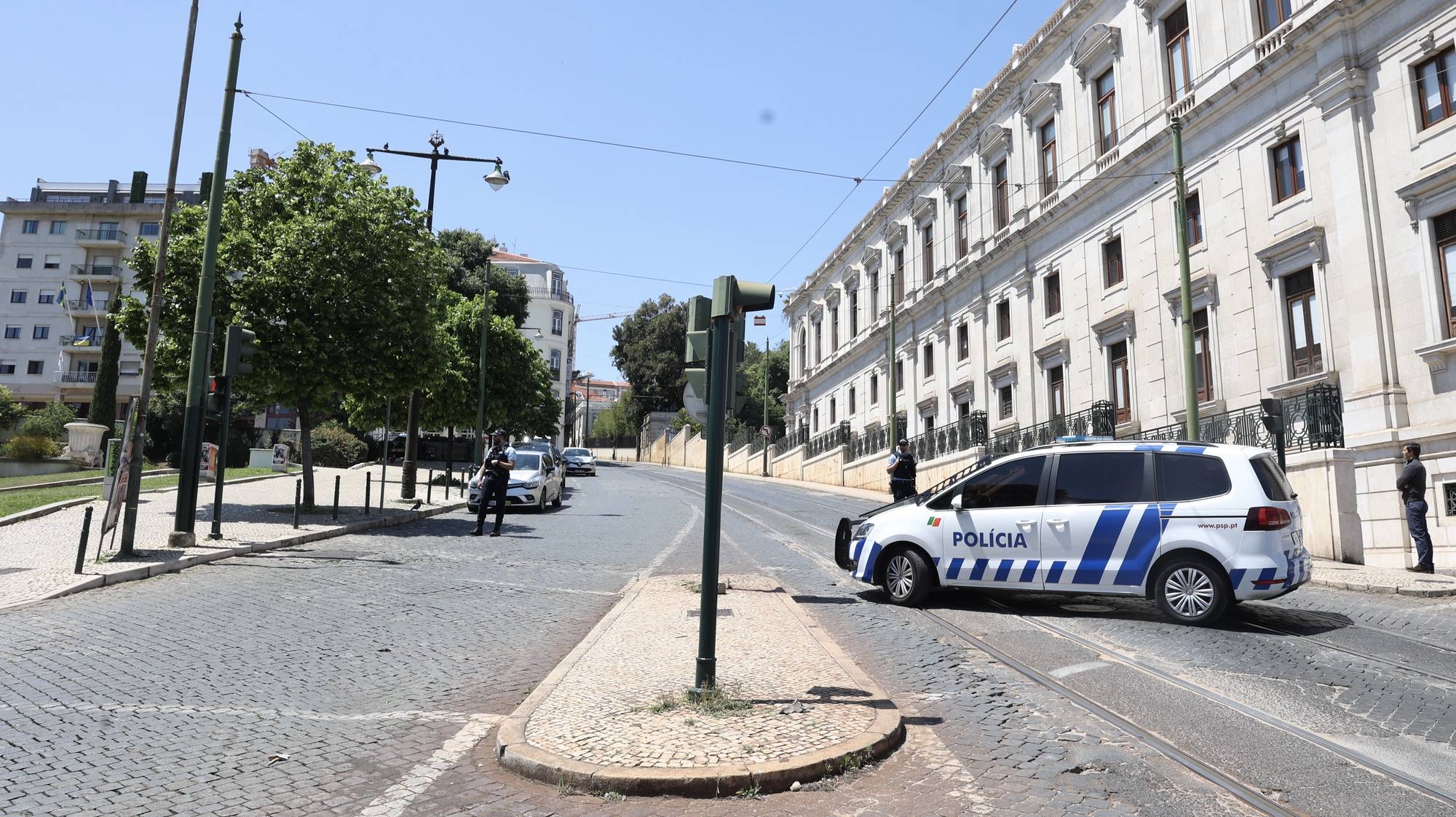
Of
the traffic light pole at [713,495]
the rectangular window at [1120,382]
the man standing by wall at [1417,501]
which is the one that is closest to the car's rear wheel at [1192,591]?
the traffic light pole at [713,495]

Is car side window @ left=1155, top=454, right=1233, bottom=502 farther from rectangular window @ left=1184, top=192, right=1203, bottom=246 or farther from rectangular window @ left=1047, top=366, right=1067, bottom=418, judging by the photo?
rectangular window @ left=1047, top=366, right=1067, bottom=418

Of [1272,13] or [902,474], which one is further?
[1272,13]

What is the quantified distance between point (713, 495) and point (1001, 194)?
30114 millimetres

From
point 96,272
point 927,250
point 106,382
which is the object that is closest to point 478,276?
point 106,382

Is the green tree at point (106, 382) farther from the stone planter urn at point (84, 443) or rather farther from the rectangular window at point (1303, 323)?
the rectangular window at point (1303, 323)

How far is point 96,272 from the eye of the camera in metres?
67.1

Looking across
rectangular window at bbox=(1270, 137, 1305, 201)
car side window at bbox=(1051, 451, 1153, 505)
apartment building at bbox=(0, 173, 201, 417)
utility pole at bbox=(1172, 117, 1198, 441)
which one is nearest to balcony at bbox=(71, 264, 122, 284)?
apartment building at bbox=(0, 173, 201, 417)

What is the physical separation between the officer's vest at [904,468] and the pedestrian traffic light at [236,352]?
37.3 feet

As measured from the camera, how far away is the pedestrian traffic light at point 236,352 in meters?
13.1

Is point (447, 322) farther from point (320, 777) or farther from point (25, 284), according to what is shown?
point (25, 284)

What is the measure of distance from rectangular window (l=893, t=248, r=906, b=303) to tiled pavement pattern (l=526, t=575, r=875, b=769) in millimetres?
35755

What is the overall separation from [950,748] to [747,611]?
396cm

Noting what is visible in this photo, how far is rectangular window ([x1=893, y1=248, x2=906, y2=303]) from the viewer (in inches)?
1663

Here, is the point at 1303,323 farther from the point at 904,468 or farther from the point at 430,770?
the point at 430,770
